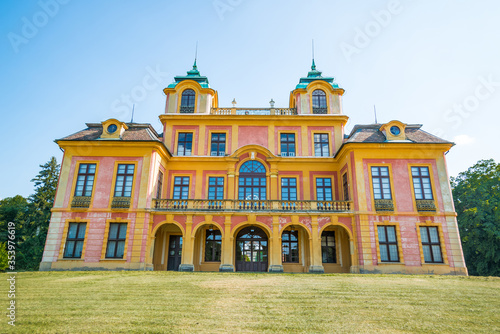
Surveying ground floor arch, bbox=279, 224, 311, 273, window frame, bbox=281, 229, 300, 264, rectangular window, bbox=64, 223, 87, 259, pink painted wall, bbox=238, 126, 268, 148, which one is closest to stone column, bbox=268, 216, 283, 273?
ground floor arch, bbox=279, 224, 311, 273

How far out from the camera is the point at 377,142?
23.2 metres

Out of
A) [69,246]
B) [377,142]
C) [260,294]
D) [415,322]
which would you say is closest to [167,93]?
[69,246]

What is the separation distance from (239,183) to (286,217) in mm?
5049

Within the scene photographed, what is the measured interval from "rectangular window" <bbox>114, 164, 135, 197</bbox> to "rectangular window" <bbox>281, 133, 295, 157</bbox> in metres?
11.8

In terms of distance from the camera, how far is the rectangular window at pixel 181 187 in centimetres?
2583

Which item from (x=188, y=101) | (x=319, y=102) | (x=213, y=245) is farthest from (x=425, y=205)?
(x=188, y=101)

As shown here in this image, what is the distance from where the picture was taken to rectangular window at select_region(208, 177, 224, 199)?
25.8m

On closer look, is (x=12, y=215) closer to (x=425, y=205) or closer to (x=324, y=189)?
(x=324, y=189)

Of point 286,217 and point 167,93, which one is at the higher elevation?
point 167,93

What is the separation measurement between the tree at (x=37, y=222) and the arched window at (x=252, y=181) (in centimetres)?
2800

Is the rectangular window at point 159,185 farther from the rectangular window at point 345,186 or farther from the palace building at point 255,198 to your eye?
the rectangular window at point 345,186

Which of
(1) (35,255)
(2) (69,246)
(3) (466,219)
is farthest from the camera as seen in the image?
(1) (35,255)

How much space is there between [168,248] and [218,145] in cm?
901

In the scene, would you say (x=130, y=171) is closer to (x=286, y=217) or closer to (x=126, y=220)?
(x=126, y=220)
